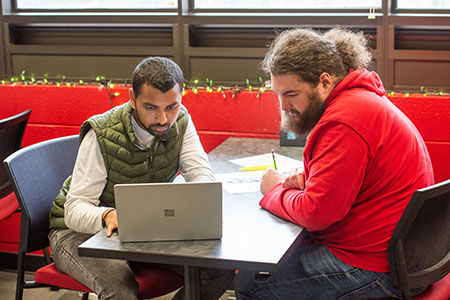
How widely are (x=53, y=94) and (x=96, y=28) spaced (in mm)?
602

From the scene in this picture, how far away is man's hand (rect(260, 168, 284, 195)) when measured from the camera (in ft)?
7.33

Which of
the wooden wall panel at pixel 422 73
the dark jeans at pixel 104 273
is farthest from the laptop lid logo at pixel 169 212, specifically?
the wooden wall panel at pixel 422 73

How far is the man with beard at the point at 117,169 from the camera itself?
2.10m

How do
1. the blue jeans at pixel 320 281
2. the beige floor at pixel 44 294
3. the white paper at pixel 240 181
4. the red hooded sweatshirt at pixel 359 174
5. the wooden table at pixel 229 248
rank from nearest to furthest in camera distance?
1. the wooden table at pixel 229 248
2. the red hooded sweatshirt at pixel 359 174
3. the blue jeans at pixel 320 281
4. the white paper at pixel 240 181
5. the beige floor at pixel 44 294

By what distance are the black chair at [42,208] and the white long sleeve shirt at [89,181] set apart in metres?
0.23

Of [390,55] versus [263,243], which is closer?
[263,243]

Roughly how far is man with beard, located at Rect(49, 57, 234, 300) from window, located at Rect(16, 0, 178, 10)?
1665 millimetres

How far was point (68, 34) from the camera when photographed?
13.4ft

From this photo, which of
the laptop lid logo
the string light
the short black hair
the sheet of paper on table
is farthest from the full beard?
the string light

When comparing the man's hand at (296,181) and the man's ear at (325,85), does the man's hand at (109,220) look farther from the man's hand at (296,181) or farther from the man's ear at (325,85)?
the man's ear at (325,85)

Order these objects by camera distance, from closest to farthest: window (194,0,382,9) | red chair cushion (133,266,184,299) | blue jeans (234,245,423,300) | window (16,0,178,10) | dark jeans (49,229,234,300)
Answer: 1. blue jeans (234,245,423,300)
2. dark jeans (49,229,234,300)
3. red chair cushion (133,266,184,299)
4. window (194,0,382,9)
5. window (16,0,178,10)

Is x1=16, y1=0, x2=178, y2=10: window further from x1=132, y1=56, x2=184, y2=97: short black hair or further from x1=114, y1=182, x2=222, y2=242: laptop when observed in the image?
x1=114, y1=182, x2=222, y2=242: laptop

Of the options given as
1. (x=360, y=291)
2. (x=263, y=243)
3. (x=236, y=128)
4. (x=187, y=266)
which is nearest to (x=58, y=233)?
(x=187, y=266)

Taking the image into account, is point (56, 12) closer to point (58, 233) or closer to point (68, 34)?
point (68, 34)
